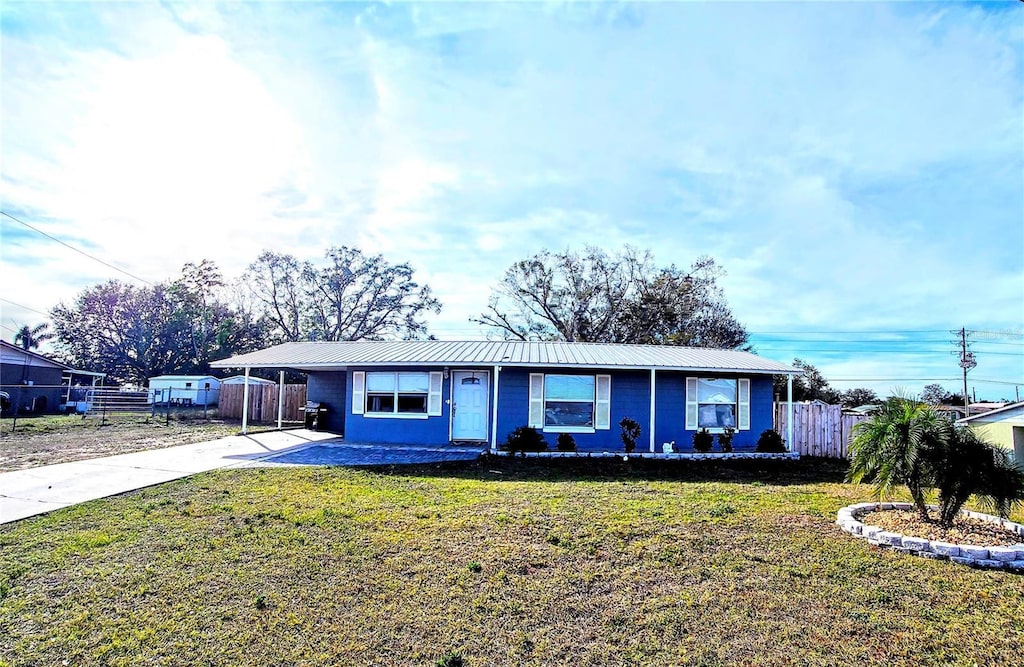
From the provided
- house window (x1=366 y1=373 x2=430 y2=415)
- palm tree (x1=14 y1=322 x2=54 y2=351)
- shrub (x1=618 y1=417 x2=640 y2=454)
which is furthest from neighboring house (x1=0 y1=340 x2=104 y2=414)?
shrub (x1=618 y1=417 x2=640 y2=454)

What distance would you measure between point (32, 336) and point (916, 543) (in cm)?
5300

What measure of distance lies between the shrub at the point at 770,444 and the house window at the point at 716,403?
1013 millimetres

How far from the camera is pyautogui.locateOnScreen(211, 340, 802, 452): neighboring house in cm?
1353

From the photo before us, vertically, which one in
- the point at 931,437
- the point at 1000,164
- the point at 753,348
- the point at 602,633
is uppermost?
the point at 1000,164

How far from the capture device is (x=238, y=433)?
1611 centimetres

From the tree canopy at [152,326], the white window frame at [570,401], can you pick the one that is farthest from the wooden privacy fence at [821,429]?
the tree canopy at [152,326]

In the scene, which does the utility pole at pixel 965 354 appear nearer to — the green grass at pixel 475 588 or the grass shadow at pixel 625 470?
the grass shadow at pixel 625 470

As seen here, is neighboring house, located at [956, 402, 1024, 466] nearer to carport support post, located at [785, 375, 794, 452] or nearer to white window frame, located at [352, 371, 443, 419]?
carport support post, located at [785, 375, 794, 452]

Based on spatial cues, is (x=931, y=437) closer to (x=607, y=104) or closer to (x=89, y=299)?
(x=607, y=104)

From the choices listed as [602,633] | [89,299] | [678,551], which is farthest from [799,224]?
[89,299]

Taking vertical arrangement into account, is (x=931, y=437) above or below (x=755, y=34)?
below

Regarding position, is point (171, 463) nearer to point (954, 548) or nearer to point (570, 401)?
point (570, 401)

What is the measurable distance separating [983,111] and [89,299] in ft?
153

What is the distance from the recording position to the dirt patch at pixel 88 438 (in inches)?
422
